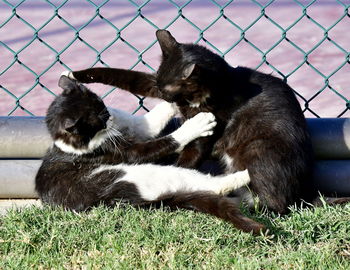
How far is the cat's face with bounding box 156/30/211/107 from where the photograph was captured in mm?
4430

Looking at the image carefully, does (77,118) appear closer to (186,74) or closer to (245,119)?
(186,74)

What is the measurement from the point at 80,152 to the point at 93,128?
0.17 metres

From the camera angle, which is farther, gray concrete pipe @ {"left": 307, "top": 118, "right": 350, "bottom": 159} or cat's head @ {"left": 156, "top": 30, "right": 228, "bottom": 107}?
gray concrete pipe @ {"left": 307, "top": 118, "right": 350, "bottom": 159}

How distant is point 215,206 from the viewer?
387 centimetres

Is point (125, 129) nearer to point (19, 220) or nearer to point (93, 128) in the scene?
point (93, 128)

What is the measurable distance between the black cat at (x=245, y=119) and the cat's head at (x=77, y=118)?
16.9 inches

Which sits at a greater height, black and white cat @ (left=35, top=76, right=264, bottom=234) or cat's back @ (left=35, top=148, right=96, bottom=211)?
black and white cat @ (left=35, top=76, right=264, bottom=234)

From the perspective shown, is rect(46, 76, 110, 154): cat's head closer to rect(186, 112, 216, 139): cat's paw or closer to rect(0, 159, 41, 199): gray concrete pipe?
rect(0, 159, 41, 199): gray concrete pipe

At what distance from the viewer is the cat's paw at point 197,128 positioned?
4.50m

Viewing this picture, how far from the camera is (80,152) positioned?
4.54 meters

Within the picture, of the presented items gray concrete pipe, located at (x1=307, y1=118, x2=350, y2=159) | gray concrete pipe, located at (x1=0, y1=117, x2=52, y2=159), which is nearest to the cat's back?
gray concrete pipe, located at (x1=0, y1=117, x2=52, y2=159)

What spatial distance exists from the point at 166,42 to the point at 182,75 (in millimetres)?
350

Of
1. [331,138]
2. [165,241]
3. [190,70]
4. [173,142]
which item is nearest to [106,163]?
[173,142]

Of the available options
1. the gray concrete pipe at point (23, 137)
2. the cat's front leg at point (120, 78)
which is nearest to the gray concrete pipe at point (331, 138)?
the cat's front leg at point (120, 78)
